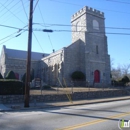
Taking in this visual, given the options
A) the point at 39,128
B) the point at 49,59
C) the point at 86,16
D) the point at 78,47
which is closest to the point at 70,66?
the point at 78,47

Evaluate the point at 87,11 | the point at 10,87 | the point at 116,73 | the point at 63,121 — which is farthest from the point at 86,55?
the point at 116,73

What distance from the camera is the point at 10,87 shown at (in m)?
17.0

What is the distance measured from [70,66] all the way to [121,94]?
12.7 m

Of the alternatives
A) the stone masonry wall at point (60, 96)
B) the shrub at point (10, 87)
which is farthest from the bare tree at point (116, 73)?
the shrub at point (10, 87)

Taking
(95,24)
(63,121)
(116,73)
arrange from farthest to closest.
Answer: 1. (116,73)
2. (95,24)
3. (63,121)

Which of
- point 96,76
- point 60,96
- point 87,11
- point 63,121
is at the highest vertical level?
point 87,11

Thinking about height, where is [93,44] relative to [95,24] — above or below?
below

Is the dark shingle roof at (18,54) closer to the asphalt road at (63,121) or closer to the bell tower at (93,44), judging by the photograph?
the bell tower at (93,44)

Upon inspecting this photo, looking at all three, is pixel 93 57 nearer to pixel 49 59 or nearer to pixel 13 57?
pixel 49 59

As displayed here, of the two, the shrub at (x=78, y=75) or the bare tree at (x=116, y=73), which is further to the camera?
the bare tree at (x=116, y=73)

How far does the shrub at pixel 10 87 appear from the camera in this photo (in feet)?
54.5

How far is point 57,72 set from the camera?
121ft

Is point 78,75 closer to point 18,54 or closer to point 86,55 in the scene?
point 86,55

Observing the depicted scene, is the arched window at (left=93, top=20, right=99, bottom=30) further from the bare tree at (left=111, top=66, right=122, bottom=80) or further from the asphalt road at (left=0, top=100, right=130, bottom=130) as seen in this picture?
the bare tree at (left=111, top=66, right=122, bottom=80)
